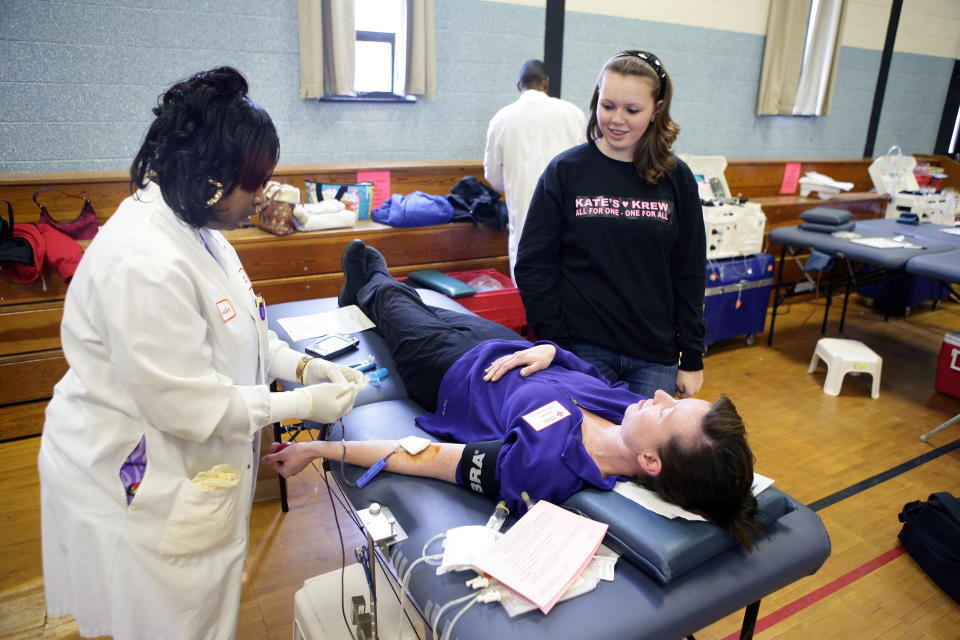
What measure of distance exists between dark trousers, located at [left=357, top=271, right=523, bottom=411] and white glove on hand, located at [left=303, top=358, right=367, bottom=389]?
1.14ft

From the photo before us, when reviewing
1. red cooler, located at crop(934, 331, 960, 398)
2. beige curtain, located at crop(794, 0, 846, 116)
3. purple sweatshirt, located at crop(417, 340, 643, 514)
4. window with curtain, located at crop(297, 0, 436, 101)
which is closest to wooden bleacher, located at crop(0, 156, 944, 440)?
window with curtain, located at crop(297, 0, 436, 101)

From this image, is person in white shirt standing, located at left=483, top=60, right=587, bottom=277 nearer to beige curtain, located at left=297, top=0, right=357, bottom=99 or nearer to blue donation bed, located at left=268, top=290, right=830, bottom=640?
beige curtain, located at left=297, top=0, right=357, bottom=99

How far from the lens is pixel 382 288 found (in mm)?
2256

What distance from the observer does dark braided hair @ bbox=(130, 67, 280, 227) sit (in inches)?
38.9

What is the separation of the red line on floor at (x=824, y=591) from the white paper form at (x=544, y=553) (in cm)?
87

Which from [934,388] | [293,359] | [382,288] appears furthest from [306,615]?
[934,388]

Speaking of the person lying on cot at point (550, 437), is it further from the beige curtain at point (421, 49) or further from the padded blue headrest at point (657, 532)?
the beige curtain at point (421, 49)

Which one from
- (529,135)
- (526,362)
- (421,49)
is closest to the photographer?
(526,362)

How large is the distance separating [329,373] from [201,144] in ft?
2.04

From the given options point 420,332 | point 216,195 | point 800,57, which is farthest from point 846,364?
point 216,195

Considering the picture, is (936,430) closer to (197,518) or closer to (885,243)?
(885,243)

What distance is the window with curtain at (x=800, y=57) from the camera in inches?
195

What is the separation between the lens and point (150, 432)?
3.47 ft

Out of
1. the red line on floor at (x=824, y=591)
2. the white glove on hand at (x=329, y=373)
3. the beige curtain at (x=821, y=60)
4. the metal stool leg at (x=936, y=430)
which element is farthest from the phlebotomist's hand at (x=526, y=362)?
the beige curtain at (x=821, y=60)
